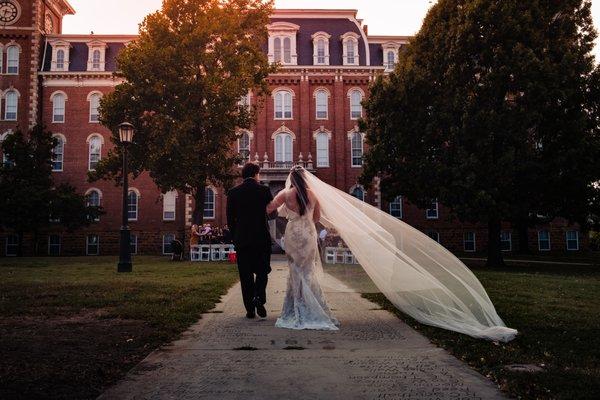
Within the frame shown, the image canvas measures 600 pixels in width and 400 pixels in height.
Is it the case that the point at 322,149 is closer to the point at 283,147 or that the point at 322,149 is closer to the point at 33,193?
the point at 283,147

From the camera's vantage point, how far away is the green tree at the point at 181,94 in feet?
80.5

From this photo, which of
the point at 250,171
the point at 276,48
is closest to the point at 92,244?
the point at 276,48

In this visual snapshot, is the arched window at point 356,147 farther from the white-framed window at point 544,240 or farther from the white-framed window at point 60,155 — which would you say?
the white-framed window at point 60,155

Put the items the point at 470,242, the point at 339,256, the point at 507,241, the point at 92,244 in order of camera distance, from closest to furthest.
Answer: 1. the point at 339,256
2. the point at 92,244
3. the point at 470,242
4. the point at 507,241

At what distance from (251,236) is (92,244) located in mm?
34654

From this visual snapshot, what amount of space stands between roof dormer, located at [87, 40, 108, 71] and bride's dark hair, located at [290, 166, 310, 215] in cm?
3723

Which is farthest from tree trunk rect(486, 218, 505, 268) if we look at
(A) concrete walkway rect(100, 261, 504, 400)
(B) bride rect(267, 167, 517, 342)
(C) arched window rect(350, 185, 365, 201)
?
(C) arched window rect(350, 185, 365, 201)

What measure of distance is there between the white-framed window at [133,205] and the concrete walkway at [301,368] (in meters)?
34.9

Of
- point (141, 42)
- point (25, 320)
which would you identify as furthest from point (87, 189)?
point (25, 320)

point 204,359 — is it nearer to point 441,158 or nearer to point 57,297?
point 57,297

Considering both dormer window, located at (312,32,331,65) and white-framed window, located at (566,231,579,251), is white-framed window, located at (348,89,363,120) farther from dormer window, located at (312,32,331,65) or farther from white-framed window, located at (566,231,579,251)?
white-framed window, located at (566,231,579,251)

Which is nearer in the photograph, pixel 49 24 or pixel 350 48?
pixel 350 48

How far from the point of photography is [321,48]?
39375mm

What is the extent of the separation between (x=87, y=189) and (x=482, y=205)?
31.0 m
